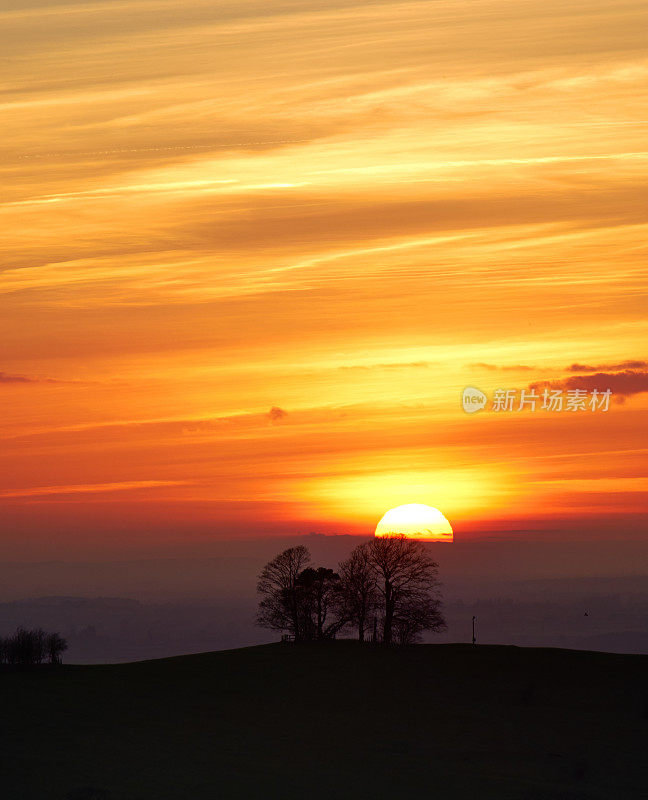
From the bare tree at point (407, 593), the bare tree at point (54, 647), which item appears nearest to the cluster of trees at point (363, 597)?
the bare tree at point (407, 593)

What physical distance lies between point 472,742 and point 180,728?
1726 cm

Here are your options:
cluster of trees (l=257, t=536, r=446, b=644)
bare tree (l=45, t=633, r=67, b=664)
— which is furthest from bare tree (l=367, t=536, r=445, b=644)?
Result: bare tree (l=45, t=633, r=67, b=664)

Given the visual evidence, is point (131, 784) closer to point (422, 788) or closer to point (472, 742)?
point (422, 788)

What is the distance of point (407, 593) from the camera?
9900 cm

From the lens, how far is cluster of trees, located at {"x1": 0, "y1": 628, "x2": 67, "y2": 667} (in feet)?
292

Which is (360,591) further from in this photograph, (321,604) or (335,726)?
(335,726)

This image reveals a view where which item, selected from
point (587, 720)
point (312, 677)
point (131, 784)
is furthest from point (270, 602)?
point (131, 784)

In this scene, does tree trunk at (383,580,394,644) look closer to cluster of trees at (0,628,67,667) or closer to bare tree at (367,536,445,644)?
bare tree at (367,536,445,644)

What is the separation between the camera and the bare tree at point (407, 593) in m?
98.5

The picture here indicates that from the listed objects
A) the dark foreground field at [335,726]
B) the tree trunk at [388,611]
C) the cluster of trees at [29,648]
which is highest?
the tree trunk at [388,611]

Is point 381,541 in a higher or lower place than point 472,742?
higher

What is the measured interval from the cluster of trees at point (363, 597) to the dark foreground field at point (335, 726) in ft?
22.4

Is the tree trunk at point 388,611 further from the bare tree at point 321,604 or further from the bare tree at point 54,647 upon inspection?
the bare tree at point 54,647

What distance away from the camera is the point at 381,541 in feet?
331
